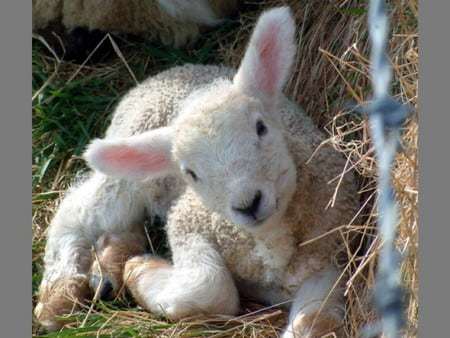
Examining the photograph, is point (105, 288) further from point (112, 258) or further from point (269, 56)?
point (269, 56)

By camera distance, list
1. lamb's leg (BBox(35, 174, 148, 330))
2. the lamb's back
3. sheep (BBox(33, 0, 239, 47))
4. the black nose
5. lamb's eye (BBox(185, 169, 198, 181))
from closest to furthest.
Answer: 1. the black nose
2. lamb's eye (BBox(185, 169, 198, 181))
3. lamb's leg (BBox(35, 174, 148, 330))
4. the lamb's back
5. sheep (BBox(33, 0, 239, 47))

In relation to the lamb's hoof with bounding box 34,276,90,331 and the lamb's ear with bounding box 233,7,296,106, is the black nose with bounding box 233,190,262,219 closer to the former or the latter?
the lamb's ear with bounding box 233,7,296,106

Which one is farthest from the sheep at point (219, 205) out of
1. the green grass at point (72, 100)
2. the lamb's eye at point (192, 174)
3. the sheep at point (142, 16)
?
the sheep at point (142, 16)

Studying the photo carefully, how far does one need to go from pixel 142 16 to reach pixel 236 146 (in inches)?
85.5

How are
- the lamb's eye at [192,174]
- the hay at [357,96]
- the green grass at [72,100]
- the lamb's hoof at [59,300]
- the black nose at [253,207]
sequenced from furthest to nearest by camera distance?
the green grass at [72,100]
the lamb's hoof at [59,300]
the lamb's eye at [192,174]
the black nose at [253,207]
the hay at [357,96]

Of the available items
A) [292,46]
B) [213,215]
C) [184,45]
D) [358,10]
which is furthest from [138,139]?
[184,45]

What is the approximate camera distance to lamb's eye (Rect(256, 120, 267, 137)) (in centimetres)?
390

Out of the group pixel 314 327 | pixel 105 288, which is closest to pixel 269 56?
pixel 314 327

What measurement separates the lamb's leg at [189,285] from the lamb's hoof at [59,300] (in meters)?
0.24

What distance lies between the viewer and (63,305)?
14.8ft

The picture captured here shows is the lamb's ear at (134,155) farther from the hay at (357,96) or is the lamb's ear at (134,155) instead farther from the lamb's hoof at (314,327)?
the lamb's hoof at (314,327)

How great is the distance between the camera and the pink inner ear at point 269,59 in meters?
4.12

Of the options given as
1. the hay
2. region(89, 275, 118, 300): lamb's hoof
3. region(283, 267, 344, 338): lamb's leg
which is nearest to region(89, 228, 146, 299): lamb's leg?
region(89, 275, 118, 300): lamb's hoof

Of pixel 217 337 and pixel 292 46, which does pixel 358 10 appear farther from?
pixel 217 337
